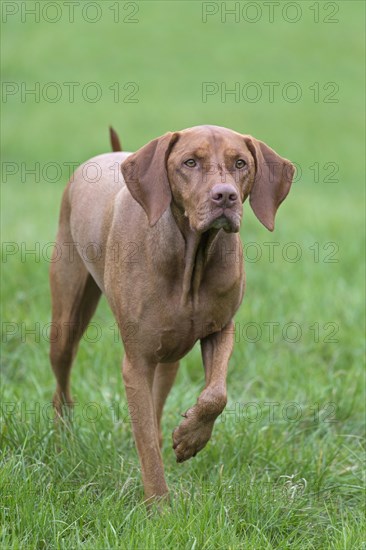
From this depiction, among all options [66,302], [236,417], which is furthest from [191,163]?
[236,417]

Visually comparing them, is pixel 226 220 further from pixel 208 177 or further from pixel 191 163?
pixel 191 163

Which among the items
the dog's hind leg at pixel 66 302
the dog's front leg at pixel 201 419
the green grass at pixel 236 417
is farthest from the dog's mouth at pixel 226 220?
the dog's hind leg at pixel 66 302

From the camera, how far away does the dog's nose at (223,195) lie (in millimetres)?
4008

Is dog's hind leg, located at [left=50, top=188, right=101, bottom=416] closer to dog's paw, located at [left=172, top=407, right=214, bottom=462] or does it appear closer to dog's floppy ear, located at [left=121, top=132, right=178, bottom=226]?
dog's floppy ear, located at [left=121, top=132, right=178, bottom=226]

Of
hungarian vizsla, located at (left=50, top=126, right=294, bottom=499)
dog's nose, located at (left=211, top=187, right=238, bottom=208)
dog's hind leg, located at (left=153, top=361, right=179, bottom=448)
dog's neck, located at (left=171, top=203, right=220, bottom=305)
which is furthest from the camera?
dog's hind leg, located at (left=153, top=361, right=179, bottom=448)

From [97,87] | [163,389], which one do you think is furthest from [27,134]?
[163,389]

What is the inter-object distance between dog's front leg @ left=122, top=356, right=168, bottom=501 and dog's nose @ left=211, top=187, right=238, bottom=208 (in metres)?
0.90

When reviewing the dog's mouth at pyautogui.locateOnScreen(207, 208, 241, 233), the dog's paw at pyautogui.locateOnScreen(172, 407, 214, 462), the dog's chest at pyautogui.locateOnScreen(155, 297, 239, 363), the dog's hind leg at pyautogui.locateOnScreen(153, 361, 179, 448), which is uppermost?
the dog's mouth at pyautogui.locateOnScreen(207, 208, 241, 233)

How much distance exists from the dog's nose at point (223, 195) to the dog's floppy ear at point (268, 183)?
0.45 m

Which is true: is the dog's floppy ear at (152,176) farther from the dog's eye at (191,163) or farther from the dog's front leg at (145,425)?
the dog's front leg at (145,425)

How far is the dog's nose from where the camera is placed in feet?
13.1

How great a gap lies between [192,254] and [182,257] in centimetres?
5

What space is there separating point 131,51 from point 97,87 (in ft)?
12.4

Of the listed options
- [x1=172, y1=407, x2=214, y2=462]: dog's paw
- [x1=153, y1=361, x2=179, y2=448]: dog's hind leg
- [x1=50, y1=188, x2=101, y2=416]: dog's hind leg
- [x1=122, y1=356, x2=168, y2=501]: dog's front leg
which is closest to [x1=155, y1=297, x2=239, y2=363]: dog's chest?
[x1=122, y1=356, x2=168, y2=501]: dog's front leg
